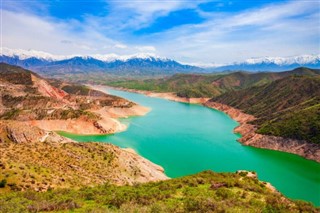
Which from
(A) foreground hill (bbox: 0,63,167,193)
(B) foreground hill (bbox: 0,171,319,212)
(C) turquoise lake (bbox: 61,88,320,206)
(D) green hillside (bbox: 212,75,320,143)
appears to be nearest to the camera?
(B) foreground hill (bbox: 0,171,319,212)

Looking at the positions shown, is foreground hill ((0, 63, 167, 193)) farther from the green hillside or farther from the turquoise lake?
the green hillside

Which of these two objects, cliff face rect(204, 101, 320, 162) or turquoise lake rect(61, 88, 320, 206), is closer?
turquoise lake rect(61, 88, 320, 206)

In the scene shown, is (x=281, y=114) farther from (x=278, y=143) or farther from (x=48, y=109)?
(x=48, y=109)

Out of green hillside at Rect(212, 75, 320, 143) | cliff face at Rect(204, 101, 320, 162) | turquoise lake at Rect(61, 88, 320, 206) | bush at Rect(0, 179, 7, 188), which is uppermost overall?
green hillside at Rect(212, 75, 320, 143)

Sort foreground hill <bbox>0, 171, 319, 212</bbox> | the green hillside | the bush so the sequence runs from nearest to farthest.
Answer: foreground hill <bbox>0, 171, 319, 212</bbox> → the bush → the green hillside

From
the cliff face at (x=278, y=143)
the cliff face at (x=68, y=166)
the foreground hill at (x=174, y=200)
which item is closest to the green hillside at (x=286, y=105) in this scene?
the cliff face at (x=278, y=143)

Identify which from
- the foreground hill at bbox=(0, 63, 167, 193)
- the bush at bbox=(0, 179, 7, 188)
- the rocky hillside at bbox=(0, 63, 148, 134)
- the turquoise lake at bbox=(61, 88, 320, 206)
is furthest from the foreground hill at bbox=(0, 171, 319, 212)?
the rocky hillside at bbox=(0, 63, 148, 134)

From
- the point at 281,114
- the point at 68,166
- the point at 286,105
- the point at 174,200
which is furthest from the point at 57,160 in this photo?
the point at 286,105
